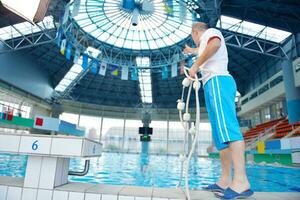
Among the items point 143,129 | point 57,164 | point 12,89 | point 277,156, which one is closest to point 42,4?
point 57,164

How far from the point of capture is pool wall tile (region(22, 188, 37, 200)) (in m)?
2.02

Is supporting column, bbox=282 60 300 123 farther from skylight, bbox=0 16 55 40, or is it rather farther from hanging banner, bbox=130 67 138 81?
skylight, bbox=0 16 55 40

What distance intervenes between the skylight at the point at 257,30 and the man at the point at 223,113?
14.8m

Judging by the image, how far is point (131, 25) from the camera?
18578 mm

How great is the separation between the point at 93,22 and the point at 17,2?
55.6 feet

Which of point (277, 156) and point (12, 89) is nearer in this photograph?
point (277, 156)

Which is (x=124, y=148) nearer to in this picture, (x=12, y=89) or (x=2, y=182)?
(x=12, y=89)

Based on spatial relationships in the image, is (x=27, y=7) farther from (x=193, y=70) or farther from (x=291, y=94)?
(x=291, y=94)

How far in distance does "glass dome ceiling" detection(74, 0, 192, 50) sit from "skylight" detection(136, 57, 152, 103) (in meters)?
1.57

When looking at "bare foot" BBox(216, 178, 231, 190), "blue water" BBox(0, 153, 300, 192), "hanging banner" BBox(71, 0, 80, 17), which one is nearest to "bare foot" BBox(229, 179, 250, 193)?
"bare foot" BBox(216, 178, 231, 190)

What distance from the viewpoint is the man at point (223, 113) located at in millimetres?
1875

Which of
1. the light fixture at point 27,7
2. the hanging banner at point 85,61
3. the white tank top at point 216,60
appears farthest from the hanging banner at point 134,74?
the white tank top at point 216,60

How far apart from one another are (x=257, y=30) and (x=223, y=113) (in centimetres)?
1671

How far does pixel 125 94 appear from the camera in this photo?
3288cm
